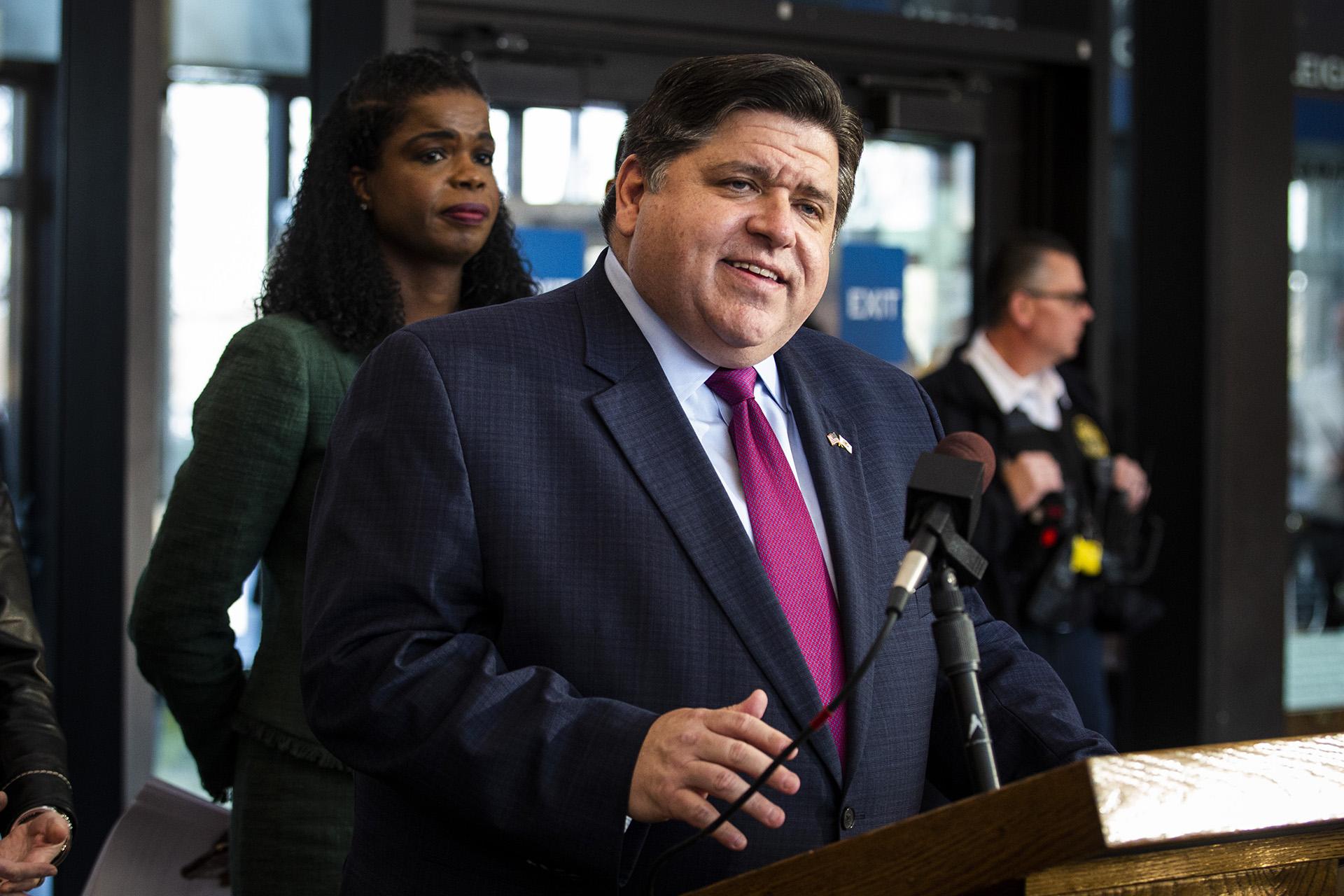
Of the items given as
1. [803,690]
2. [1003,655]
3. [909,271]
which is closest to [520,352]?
[803,690]

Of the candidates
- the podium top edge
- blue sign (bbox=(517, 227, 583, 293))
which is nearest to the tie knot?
the podium top edge

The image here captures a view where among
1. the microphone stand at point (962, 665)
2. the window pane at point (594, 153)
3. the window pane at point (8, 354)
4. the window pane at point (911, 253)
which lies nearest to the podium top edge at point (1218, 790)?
the microphone stand at point (962, 665)

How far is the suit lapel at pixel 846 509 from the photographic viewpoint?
151 cm

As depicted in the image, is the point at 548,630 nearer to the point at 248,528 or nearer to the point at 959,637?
the point at 959,637

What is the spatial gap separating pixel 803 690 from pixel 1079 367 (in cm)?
332

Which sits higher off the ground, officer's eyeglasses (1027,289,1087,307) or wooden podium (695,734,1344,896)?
officer's eyeglasses (1027,289,1087,307)

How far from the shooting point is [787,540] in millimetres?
1548

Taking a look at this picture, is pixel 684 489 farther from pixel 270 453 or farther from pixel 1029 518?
pixel 1029 518

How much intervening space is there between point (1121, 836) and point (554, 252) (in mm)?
3062

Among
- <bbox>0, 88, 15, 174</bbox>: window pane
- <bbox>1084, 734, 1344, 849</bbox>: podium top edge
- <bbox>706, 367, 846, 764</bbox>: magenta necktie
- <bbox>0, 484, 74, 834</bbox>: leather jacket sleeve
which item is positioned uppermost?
<bbox>0, 88, 15, 174</bbox>: window pane

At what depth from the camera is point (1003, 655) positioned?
5.43 ft

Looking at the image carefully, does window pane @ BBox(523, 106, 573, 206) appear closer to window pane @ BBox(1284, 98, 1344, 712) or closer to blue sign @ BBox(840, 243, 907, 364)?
blue sign @ BBox(840, 243, 907, 364)

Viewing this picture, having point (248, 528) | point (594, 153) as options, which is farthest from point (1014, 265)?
point (248, 528)

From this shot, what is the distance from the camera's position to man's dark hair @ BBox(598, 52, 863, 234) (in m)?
1.56
